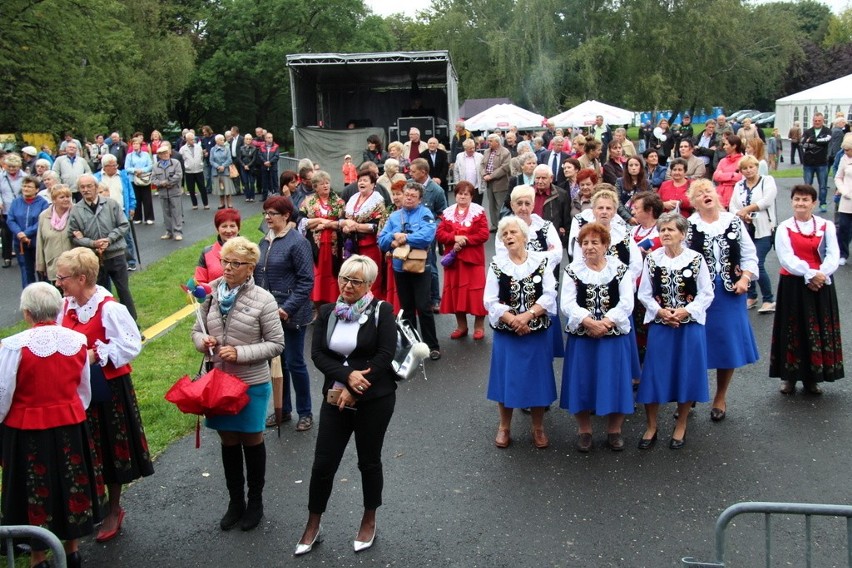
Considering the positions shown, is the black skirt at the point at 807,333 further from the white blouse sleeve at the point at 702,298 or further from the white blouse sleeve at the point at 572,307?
the white blouse sleeve at the point at 572,307

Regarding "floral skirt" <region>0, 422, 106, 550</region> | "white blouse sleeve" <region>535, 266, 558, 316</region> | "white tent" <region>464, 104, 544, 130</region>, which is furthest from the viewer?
"white tent" <region>464, 104, 544, 130</region>

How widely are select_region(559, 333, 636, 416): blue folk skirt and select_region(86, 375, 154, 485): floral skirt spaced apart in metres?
3.09

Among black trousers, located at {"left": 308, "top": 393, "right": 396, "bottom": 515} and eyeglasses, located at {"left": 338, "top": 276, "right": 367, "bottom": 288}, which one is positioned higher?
eyeglasses, located at {"left": 338, "top": 276, "right": 367, "bottom": 288}

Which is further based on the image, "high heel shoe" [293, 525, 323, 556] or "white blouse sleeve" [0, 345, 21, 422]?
"high heel shoe" [293, 525, 323, 556]

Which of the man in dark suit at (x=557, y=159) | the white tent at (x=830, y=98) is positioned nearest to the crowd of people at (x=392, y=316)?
the man in dark suit at (x=557, y=159)

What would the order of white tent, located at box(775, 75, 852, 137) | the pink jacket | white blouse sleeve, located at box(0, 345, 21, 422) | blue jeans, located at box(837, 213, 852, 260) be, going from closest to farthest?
white blouse sleeve, located at box(0, 345, 21, 422), the pink jacket, blue jeans, located at box(837, 213, 852, 260), white tent, located at box(775, 75, 852, 137)

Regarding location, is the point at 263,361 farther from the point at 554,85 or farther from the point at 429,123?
the point at 554,85

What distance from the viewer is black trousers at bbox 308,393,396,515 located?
202 inches

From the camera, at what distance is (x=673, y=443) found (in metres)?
6.54

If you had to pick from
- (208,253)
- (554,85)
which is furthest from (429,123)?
(554,85)

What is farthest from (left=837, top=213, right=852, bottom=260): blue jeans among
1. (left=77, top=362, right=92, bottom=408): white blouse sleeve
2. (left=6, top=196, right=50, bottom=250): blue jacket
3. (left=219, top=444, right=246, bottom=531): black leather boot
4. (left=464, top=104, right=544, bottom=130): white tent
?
(left=464, top=104, right=544, bottom=130): white tent

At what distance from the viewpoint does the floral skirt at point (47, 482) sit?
479cm

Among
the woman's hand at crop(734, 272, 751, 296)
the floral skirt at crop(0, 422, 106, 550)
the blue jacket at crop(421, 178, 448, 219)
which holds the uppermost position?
the blue jacket at crop(421, 178, 448, 219)

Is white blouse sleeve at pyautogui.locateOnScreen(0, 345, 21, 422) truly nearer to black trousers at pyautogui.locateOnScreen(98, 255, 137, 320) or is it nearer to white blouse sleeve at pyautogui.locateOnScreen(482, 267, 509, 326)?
white blouse sleeve at pyautogui.locateOnScreen(482, 267, 509, 326)
